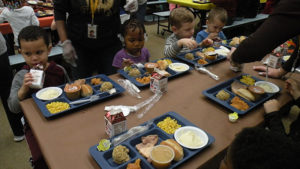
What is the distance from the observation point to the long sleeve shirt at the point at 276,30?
1.25 meters

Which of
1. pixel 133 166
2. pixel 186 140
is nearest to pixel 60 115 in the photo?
pixel 133 166

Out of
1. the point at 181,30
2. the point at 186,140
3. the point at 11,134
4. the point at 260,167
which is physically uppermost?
the point at 181,30

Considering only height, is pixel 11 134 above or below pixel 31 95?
below

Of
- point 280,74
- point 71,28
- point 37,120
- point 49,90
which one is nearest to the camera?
point 37,120

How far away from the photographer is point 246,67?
197 centimetres

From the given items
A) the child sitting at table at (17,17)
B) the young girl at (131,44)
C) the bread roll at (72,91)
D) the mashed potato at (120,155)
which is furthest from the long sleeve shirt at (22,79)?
the child sitting at table at (17,17)

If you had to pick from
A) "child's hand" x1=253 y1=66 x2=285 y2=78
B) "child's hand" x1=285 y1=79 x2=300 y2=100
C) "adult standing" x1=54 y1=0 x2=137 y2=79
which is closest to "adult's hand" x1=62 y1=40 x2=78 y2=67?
"adult standing" x1=54 y1=0 x2=137 y2=79

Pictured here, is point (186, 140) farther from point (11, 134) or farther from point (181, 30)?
point (11, 134)

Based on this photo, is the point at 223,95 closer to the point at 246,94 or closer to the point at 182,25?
the point at 246,94

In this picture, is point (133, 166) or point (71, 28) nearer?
point (133, 166)

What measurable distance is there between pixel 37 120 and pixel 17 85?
441 mm

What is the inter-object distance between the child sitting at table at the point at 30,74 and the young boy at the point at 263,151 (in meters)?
1.21

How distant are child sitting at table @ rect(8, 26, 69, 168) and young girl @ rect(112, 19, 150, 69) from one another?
1.83 feet

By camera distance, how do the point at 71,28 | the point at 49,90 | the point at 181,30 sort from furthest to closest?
the point at 181,30
the point at 71,28
the point at 49,90
